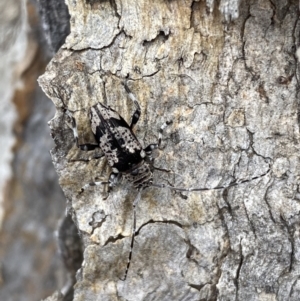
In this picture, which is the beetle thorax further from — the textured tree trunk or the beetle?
the textured tree trunk

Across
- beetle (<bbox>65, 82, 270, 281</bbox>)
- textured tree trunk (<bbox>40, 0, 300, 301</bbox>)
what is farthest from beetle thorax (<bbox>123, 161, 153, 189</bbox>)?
textured tree trunk (<bbox>40, 0, 300, 301</bbox>)

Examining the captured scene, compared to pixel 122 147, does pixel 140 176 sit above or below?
below


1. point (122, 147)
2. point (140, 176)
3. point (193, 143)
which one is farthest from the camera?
point (122, 147)

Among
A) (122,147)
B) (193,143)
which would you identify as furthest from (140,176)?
(193,143)

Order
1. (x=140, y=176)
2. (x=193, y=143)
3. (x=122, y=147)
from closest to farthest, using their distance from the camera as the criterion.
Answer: (x=193, y=143), (x=140, y=176), (x=122, y=147)

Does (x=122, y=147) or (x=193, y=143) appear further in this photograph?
(x=122, y=147)

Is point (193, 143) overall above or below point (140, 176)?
above

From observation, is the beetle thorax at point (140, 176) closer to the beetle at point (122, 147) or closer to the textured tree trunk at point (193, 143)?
the beetle at point (122, 147)

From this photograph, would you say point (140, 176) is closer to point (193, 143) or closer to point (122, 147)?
point (122, 147)

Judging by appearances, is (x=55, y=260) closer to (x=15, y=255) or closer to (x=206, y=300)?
(x=15, y=255)

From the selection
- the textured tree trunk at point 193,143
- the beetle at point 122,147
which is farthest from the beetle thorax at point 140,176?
the textured tree trunk at point 193,143
